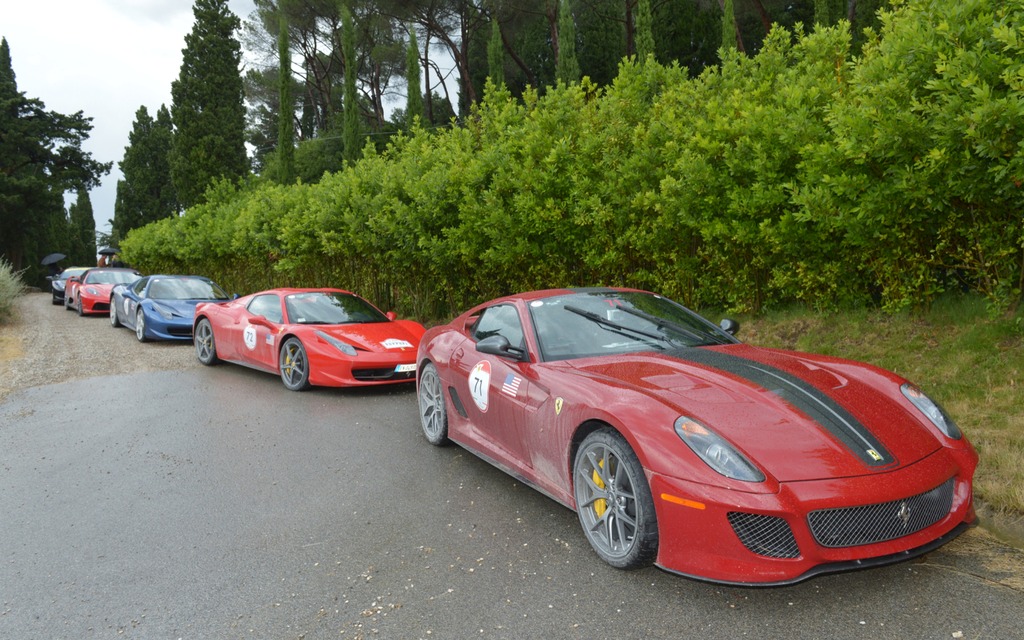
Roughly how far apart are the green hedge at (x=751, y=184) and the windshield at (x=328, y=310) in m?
2.22

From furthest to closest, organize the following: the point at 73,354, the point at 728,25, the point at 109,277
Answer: the point at 728,25 → the point at 109,277 → the point at 73,354

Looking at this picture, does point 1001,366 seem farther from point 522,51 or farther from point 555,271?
point 522,51

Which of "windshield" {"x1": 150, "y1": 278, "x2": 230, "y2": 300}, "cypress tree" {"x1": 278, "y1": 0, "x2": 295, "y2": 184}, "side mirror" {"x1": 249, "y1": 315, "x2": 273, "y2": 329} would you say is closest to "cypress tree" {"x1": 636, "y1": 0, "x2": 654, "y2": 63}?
"cypress tree" {"x1": 278, "y1": 0, "x2": 295, "y2": 184}

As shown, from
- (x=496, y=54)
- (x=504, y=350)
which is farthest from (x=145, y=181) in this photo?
(x=504, y=350)

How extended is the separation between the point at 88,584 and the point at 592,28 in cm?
3389

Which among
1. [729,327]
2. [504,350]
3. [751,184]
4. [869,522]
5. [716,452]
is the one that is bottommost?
[869,522]

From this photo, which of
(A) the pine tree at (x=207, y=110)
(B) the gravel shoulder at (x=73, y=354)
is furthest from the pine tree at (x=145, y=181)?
(B) the gravel shoulder at (x=73, y=354)

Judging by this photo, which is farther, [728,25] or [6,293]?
[728,25]

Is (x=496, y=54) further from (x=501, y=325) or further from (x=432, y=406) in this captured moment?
(x=501, y=325)

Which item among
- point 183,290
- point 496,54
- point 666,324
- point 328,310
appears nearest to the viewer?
point 666,324

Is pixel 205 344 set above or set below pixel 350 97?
below

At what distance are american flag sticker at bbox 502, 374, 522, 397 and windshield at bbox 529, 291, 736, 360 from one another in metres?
0.23

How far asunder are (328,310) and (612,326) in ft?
18.8

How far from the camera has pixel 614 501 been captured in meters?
3.43
